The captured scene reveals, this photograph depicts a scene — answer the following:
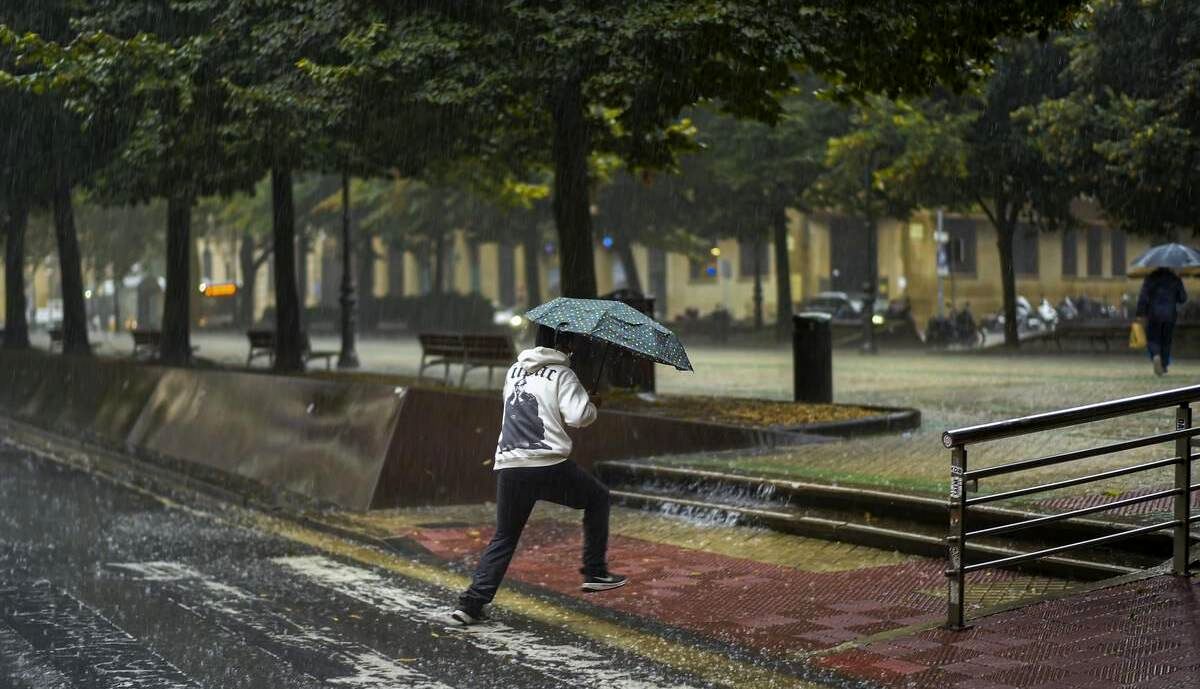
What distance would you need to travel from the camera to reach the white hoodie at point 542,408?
23.9ft

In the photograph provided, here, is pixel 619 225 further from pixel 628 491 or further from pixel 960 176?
→ pixel 628 491

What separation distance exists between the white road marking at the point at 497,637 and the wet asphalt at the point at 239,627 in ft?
0.03

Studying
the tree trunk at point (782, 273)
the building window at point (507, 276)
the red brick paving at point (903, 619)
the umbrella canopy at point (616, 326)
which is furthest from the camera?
the building window at point (507, 276)

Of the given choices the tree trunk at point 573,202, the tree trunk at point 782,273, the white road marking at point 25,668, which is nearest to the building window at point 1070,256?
the tree trunk at point 782,273

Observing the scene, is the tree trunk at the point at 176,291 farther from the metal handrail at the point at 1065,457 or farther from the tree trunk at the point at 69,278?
the metal handrail at the point at 1065,457

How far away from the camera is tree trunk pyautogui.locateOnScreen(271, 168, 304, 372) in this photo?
78.4 ft

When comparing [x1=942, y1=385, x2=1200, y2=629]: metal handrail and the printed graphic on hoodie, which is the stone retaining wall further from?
[x1=942, y1=385, x2=1200, y2=629]: metal handrail

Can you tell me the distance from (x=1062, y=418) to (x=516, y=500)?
2793mm

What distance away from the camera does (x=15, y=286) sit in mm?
33688

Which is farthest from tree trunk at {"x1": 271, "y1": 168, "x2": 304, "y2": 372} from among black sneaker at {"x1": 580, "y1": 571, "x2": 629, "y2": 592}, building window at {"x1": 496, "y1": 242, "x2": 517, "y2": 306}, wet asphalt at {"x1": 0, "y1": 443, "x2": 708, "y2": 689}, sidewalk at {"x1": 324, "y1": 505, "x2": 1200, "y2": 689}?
building window at {"x1": 496, "y1": 242, "x2": 517, "y2": 306}

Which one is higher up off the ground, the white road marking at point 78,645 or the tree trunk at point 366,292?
the tree trunk at point 366,292

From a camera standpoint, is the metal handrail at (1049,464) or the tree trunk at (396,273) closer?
the metal handrail at (1049,464)

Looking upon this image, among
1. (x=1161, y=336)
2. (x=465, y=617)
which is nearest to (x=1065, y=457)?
(x=465, y=617)

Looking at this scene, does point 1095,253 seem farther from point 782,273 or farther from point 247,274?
point 247,274
